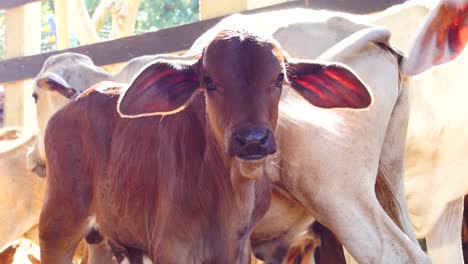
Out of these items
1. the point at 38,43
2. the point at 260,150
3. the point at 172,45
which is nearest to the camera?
the point at 260,150

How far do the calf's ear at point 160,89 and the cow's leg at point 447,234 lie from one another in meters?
2.43

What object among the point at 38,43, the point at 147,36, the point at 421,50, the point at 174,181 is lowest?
the point at 38,43

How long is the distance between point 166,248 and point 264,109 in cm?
Answer: 70

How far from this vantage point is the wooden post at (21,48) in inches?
321

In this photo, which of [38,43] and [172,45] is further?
[38,43]

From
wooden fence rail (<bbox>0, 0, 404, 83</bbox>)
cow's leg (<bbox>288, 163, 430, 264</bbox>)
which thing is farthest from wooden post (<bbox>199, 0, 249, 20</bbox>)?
cow's leg (<bbox>288, 163, 430, 264</bbox>)

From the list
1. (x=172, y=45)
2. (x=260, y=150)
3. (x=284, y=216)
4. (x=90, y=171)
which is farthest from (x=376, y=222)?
(x=172, y=45)

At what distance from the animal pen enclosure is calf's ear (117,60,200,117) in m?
2.52

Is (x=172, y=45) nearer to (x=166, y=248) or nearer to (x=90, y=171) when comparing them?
(x=90, y=171)

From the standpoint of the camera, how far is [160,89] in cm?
324

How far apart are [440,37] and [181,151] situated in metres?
1.31

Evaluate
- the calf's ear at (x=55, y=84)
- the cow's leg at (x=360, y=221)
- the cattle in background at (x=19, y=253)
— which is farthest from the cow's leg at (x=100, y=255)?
the cow's leg at (x=360, y=221)

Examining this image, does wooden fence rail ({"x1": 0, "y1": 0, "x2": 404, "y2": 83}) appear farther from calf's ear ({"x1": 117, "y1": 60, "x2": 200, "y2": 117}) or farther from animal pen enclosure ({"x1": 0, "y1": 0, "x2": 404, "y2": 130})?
calf's ear ({"x1": 117, "y1": 60, "x2": 200, "y2": 117})

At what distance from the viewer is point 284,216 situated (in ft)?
13.3
